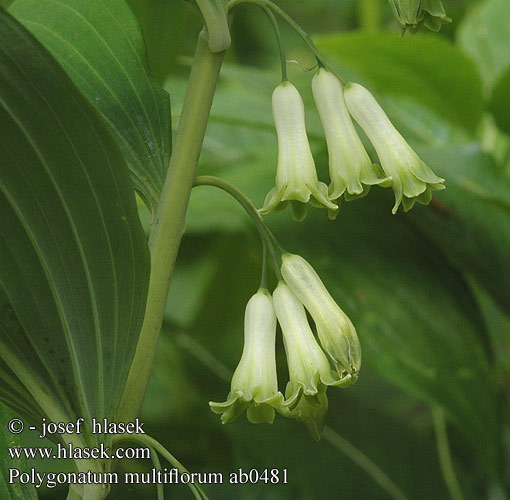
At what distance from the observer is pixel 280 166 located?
55cm

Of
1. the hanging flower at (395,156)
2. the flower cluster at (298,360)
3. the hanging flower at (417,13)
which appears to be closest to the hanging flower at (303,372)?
the flower cluster at (298,360)

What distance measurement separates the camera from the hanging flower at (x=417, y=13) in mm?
529

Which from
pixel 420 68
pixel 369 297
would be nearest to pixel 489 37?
pixel 420 68

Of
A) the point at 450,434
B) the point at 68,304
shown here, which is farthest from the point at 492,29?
the point at 68,304

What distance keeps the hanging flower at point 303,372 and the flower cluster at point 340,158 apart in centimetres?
8

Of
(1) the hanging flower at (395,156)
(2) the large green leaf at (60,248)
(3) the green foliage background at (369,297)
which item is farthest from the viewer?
(3) the green foliage background at (369,297)

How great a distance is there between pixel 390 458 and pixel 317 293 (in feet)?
2.07

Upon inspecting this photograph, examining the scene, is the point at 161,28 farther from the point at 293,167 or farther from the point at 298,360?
the point at 298,360

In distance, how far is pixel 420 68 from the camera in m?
1.30

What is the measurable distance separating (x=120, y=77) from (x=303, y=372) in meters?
Result: 0.28

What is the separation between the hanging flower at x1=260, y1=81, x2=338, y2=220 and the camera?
0.53 meters

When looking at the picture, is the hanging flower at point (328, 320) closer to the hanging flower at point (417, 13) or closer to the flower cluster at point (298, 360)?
the flower cluster at point (298, 360)

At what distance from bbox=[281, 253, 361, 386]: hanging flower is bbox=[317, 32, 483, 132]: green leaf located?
733mm

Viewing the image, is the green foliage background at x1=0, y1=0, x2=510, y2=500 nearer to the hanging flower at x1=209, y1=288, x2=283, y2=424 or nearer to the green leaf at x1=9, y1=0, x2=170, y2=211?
the green leaf at x1=9, y1=0, x2=170, y2=211
